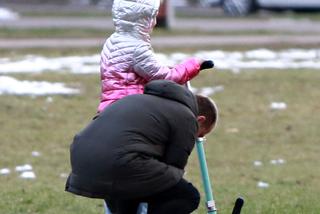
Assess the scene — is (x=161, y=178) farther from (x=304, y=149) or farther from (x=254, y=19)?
(x=254, y=19)

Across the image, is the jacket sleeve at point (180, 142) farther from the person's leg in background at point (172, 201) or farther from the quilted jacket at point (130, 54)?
the quilted jacket at point (130, 54)

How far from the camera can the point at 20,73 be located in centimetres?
1475

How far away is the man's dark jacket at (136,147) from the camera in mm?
4824

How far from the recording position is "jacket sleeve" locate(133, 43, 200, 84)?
17.7 feet

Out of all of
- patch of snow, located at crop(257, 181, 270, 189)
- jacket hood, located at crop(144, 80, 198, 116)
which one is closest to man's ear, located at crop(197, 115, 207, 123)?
jacket hood, located at crop(144, 80, 198, 116)

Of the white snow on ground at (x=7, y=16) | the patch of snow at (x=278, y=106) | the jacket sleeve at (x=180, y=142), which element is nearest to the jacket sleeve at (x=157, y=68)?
the jacket sleeve at (x=180, y=142)

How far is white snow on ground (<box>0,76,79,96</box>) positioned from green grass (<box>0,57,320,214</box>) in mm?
250

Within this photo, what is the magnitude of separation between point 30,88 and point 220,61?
4.38m

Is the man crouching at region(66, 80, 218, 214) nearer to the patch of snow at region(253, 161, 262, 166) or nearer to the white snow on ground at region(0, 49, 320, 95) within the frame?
the patch of snow at region(253, 161, 262, 166)

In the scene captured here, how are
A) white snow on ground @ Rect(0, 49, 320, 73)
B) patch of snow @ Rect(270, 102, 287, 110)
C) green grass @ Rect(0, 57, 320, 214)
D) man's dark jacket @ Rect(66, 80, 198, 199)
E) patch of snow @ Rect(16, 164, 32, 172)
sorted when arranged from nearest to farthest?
man's dark jacket @ Rect(66, 80, 198, 199) → green grass @ Rect(0, 57, 320, 214) → patch of snow @ Rect(16, 164, 32, 172) → patch of snow @ Rect(270, 102, 287, 110) → white snow on ground @ Rect(0, 49, 320, 73)

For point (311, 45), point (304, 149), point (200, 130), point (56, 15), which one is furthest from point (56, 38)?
point (200, 130)

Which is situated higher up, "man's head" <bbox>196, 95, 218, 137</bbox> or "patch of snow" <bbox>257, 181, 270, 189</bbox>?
"man's head" <bbox>196, 95, 218, 137</bbox>

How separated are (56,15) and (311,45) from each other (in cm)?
1158

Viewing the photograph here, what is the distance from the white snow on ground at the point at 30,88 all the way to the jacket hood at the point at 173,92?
27.0 feet
